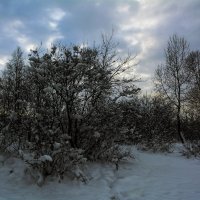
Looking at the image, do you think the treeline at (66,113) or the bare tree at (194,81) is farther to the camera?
the bare tree at (194,81)

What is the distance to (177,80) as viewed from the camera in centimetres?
3153

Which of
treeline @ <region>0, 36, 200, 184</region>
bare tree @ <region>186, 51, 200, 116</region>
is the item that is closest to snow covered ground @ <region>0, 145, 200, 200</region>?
treeline @ <region>0, 36, 200, 184</region>

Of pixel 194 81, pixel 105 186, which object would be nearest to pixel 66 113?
pixel 105 186

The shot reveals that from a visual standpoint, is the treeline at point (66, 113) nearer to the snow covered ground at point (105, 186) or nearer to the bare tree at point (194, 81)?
the snow covered ground at point (105, 186)

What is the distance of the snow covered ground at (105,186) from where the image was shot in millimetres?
8586

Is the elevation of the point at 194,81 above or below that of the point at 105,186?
above

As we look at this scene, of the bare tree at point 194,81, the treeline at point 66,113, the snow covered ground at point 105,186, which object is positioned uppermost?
the bare tree at point 194,81

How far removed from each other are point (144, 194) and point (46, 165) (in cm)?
265

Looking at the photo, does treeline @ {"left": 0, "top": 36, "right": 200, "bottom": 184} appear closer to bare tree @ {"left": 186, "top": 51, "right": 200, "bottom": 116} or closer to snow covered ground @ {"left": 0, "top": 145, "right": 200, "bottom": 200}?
snow covered ground @ {"left": 0, "top": 145, "right": 200, "bottom": 200}

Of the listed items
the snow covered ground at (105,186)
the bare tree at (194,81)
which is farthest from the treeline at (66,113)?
the bare tree at (194,81)

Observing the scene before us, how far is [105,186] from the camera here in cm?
975

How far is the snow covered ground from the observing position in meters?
8.59

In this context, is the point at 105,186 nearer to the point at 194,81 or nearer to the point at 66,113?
the point at 66,113

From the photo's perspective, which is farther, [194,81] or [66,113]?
[194,81]
